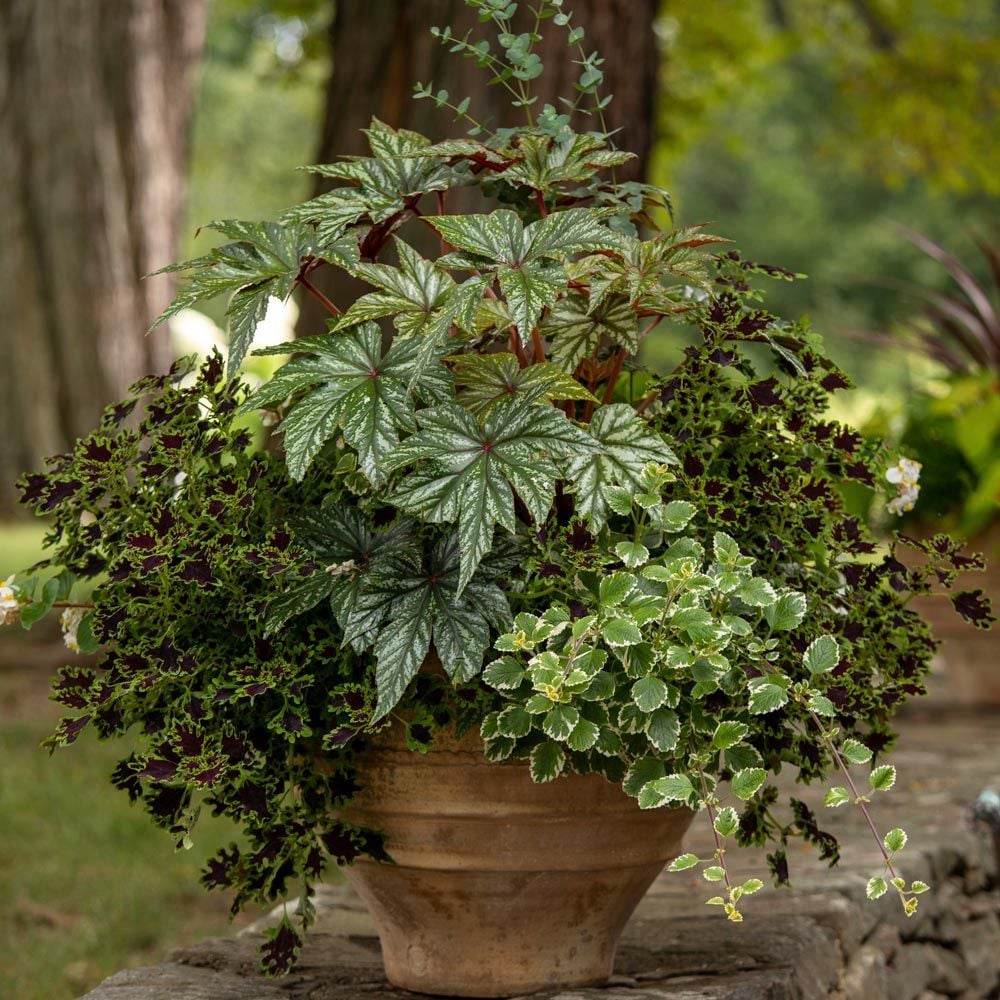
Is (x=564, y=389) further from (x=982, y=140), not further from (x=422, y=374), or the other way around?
(x=982, y=140)

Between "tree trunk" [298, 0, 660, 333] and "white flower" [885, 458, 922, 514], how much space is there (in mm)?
1745

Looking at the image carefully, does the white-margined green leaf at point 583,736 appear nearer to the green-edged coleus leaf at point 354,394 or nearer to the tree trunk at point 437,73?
the green-edged coleus leaf at point 354,394

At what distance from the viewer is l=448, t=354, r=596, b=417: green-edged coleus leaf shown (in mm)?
1533

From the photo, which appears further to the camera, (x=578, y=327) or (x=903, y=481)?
(x=903, y=481)

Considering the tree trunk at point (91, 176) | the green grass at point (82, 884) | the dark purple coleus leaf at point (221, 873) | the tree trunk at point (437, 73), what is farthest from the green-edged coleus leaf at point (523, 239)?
the tree trunk at point (91, 176)

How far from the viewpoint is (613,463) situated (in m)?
1.54

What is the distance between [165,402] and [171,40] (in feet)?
21.4

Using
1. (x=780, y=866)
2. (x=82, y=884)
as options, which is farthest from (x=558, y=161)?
(x=82, y=884)

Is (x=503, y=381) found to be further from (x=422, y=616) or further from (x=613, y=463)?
(x=422, y=616)

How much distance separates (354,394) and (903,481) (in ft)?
2.57

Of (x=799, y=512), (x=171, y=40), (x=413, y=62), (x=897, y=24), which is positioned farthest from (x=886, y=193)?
(x=799, y=512)

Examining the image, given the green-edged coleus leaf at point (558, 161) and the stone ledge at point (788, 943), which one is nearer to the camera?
the green-edged coleus leaf at point (558, 161)

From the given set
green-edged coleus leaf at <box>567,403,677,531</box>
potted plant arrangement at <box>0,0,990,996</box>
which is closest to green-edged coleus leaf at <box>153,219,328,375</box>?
potted plant arrangement at <box>0,0,990,996</box>

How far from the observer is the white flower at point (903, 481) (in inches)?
72.0
